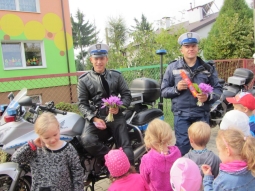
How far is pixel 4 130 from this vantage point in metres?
2.65

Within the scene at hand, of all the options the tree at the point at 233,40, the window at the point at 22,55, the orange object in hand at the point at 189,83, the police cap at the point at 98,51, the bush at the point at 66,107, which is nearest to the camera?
the orange object in hand at the point at 189,83

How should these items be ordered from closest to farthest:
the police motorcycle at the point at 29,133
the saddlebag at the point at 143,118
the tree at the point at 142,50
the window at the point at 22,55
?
the police motorcycle at the point at 29,133 → the saddlebag at the point at 143,118 → the tree at the point at 142,50 → the window at the point at 22,55

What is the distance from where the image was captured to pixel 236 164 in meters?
1.75

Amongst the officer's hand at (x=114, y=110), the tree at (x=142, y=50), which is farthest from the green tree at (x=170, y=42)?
the officer's hand at (x=114, y=110)

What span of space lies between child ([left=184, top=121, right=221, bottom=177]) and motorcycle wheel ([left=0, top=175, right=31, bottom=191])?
180cm

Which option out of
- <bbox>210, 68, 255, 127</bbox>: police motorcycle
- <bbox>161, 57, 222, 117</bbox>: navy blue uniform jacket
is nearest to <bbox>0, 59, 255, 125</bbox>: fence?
<bbox>210, 68, 255, 127</bbox>: police motorcycle

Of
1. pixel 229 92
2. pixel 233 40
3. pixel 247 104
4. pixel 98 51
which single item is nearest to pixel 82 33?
pixel 233 40

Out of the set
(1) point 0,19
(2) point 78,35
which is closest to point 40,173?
(1) point 0,19

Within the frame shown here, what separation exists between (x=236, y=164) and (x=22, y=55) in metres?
12.6

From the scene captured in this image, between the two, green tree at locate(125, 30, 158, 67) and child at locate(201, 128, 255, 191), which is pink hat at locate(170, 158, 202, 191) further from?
green tree at locate(125, 30, 158, 67)

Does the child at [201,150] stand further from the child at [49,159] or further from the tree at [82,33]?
the tree at [82,33]

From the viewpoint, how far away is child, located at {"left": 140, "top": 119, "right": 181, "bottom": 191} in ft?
7.43

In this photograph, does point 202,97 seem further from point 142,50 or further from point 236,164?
point 142,50

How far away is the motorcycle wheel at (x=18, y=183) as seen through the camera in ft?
8.76
